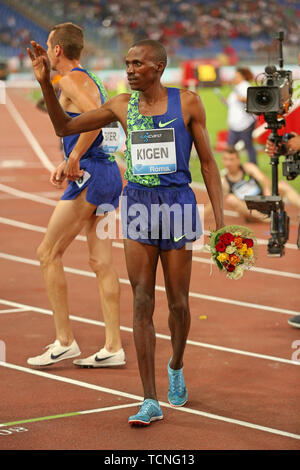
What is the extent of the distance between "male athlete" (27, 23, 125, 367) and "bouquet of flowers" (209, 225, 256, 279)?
135cm

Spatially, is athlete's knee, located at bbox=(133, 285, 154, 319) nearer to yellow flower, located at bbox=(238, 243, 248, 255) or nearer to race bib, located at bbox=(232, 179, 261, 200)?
yellow flower, located at bbox=(238, 243, 248, 255)

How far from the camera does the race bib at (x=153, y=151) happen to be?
5.00 m

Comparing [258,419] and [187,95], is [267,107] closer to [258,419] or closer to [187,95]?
[187,95]

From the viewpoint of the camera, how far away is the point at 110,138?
6355mm

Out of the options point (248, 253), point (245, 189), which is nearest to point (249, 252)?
point (248, 253)

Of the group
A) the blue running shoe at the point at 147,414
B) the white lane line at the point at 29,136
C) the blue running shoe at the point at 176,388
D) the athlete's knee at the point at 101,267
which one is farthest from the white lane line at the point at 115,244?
the white lane line at the point at 29,136

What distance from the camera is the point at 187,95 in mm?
5078

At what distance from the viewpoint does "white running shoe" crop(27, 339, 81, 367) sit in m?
6.28

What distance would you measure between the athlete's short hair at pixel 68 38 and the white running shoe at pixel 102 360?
2091mm

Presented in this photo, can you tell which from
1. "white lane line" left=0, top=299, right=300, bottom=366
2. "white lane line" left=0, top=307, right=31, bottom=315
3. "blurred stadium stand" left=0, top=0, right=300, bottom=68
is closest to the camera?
"white lane line" left=0, top=299, right=300, bottom=366

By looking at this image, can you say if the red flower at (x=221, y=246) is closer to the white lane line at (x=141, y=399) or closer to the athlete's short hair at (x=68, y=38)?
the white lane line at (x=141, y=399)

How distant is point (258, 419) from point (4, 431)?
1450 millimetres

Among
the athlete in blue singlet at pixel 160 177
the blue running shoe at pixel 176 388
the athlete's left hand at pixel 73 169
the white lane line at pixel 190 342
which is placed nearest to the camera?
the athlete in blue singlet at pixel 160 177

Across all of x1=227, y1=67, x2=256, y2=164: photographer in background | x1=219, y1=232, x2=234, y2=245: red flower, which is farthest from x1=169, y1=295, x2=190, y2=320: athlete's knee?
x1=227, y1=67, x2=256, y2=164: photographer in background
